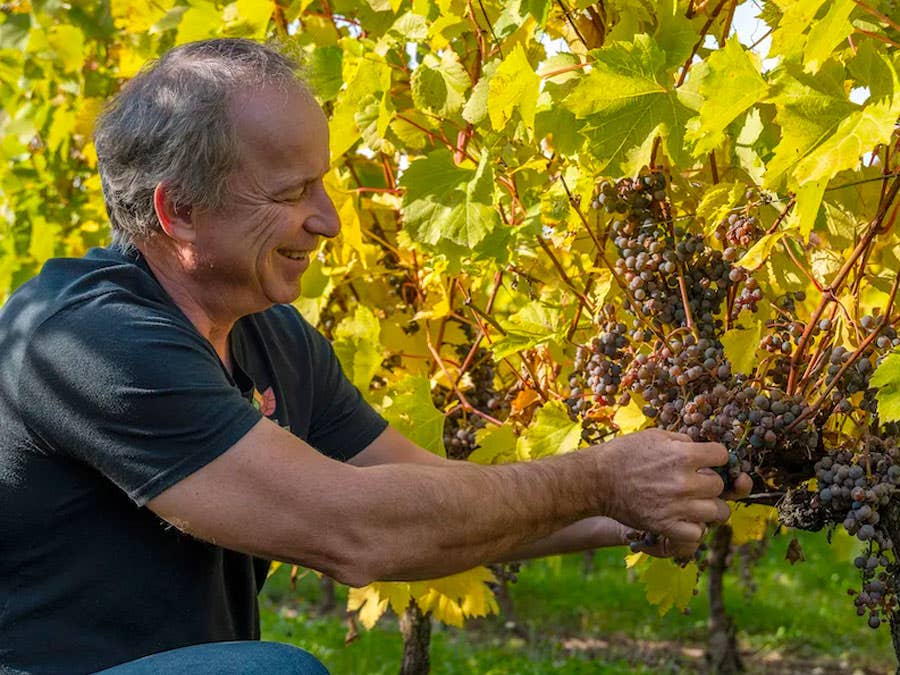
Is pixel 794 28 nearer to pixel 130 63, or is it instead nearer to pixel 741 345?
pixel 741 345

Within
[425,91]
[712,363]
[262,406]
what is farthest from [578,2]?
[262,406]

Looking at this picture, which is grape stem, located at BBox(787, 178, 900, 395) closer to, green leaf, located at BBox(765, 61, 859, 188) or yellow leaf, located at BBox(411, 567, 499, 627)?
green leaf, located at BBox(765, 61, 859, 188)

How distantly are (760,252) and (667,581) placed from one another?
775 millimetres

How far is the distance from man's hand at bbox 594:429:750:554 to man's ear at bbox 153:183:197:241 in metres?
0.79

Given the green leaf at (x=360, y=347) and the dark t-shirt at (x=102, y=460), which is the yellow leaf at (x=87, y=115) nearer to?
the green leaf at (x=360, y=347)

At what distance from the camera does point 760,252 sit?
1.99 m

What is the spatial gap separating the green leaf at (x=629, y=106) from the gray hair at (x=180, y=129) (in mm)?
535

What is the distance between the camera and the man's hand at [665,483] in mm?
1905

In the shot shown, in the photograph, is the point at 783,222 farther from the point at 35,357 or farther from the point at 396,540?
the point at 35,357

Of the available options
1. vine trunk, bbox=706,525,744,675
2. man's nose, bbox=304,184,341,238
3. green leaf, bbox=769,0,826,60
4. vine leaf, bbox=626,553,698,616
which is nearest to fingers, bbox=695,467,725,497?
vine leaf, bbox=626,553,698,616

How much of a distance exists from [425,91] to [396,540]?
1.00 meters

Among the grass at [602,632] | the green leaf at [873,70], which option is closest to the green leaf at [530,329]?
the green leaf at [873,70]

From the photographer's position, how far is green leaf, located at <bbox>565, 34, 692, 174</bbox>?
6.44ft

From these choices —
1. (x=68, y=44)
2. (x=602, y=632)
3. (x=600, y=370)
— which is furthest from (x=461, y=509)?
(x=602, y=632)
